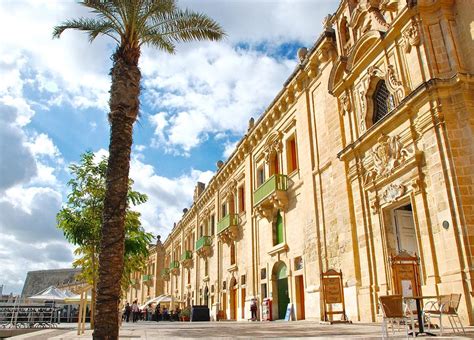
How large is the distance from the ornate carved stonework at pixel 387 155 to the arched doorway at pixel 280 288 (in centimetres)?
786

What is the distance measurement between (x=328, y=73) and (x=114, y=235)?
11479 millimetres

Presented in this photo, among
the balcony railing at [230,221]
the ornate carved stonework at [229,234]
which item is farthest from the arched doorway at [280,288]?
the balcony railing at [230,221]

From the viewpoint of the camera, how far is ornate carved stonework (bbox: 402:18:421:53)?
1091cm

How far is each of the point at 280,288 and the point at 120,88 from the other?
543 inches

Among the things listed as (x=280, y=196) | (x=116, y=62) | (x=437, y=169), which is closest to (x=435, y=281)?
(x=437, y=169)

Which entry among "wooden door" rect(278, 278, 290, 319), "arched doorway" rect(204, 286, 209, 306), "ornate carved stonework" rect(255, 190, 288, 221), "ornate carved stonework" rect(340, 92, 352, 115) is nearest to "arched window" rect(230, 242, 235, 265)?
"ornate carved stonework" rect(255, 190, 288, 221)

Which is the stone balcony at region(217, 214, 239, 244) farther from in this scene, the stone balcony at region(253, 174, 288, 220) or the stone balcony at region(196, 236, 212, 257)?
the stone balcony at region(253, 174, 288, 220)

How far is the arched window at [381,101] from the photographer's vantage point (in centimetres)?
1261

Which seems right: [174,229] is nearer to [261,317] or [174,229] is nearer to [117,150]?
[261,317]

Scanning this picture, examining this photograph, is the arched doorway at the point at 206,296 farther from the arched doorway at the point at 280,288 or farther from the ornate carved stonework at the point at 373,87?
the ornate carved stonework at the point at 373,87

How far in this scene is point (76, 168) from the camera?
676 inches

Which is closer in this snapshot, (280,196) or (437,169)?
(437,169)

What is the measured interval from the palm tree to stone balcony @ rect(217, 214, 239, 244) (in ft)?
52.5

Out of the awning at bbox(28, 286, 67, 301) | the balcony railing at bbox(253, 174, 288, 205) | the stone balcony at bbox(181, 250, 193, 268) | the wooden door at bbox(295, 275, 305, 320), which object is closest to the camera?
the wooden door at bbox(295, 275, 305, 320)
